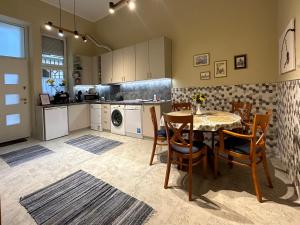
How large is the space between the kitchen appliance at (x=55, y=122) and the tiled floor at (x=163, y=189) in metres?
1.23

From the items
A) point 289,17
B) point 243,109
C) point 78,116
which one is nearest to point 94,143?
point 78,116

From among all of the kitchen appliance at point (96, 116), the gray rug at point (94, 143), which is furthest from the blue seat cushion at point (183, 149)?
the kitchen appliance at point (96, 116)

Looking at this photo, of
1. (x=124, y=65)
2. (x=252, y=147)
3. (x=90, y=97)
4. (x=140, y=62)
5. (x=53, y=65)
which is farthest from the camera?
(x=90, y=97)

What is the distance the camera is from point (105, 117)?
497cm

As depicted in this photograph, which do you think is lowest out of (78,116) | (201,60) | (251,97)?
(78,116)

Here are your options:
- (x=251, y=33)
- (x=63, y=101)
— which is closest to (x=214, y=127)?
(x=251, y=33)

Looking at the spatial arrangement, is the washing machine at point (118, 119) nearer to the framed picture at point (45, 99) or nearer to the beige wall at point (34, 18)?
the framed picture at point (45, 99)

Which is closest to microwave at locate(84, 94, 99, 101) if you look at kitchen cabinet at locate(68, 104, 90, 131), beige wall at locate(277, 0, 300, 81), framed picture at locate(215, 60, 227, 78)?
kitchen cabinet at locate(68, 104, 90, 131)

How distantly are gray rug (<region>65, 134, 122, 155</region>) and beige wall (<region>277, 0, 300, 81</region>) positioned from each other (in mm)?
3225

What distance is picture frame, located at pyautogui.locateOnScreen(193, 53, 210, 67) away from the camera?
12.3 ft

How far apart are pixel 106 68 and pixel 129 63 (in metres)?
0.97

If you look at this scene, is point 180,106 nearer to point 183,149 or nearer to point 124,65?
point 183,149

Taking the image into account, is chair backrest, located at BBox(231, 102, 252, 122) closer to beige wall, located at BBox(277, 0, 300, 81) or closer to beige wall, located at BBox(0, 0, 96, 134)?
beige wall, located at BBox(277, 0, 300, 81)

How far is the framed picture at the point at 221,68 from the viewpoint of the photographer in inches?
140
